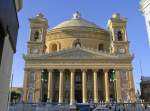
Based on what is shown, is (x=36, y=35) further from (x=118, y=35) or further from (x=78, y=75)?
(x=118, y=35)

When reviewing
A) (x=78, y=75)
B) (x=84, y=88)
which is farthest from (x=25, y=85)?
(x=84, y=88)

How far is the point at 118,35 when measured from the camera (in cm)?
4616

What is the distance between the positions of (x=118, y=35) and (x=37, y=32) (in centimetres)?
1580

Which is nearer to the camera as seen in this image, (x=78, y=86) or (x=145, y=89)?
(x=78, y=86)

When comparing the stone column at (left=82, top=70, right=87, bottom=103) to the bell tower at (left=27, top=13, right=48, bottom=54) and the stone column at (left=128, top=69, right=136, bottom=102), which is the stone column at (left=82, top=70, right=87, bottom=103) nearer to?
the stone column at (left=128, top=69, right=136, bottom=102)

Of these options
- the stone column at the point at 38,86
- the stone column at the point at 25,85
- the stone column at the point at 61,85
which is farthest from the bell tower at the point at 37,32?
the stone column at the point at 61,85

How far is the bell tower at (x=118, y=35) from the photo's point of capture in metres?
43.9

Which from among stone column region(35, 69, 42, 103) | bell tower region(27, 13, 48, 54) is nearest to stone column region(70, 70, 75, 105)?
stone column region(35, 69, 42, 103)

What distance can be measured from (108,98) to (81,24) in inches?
774

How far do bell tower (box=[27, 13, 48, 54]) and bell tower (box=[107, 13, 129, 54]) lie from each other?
521 inches

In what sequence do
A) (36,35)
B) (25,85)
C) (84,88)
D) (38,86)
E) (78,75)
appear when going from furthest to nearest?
(36,35) → (78,75) → (38,86) → (25,85) → (84,88)

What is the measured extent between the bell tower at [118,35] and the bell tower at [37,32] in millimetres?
13246

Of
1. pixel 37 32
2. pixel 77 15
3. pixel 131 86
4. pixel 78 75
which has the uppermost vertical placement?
pixel 77 15

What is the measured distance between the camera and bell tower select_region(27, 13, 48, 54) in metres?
44.4
